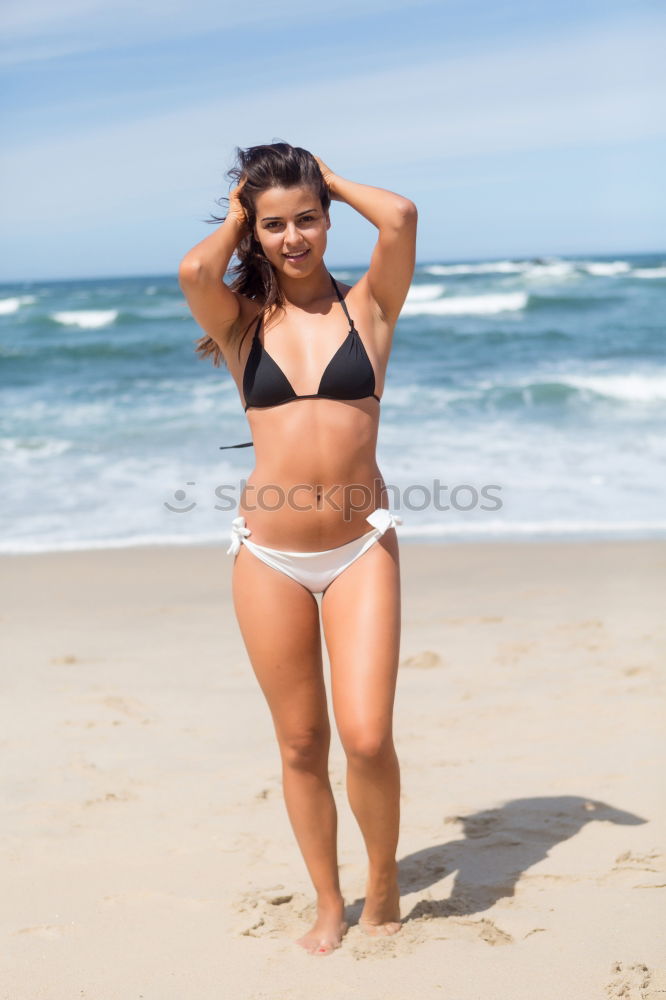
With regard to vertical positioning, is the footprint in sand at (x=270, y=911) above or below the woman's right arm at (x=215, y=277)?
below

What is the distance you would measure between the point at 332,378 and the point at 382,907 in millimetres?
1668

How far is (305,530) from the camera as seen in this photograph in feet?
10.3

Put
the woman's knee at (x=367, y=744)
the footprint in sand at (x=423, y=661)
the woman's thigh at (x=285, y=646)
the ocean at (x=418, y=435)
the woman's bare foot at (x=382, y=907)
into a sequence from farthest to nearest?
the ocean at (x=418, y=435)
the footprint in sand at (x=423, y=661)
the woman's bare foot at (x=382, y=907)
the woman's thigh at (x=285, y=646)
the woman's knee at (x=367, y=744)

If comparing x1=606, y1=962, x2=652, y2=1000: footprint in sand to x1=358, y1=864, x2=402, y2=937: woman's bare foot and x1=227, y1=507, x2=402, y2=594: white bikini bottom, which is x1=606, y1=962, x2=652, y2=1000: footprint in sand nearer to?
x1=358, y1=864, x2=402, y2=937: woman's bare foot

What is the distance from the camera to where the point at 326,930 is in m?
3.27

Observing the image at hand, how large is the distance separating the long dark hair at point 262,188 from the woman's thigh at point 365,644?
33.0 inches

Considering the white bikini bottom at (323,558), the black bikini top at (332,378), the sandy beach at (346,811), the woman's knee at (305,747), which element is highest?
the black bikini top at (332,378)

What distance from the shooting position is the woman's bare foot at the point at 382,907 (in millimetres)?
3256

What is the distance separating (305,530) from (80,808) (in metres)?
1.83

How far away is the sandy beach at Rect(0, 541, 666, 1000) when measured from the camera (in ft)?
10.4

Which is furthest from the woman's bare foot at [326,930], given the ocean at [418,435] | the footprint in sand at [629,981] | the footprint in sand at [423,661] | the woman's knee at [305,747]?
the ocean at [418,435]

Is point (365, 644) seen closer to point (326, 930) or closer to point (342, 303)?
point (326, 930)

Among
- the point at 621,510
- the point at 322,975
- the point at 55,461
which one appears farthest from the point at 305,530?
the point at 55,461

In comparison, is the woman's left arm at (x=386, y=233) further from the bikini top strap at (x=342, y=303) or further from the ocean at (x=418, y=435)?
the ocean at (x=418, y=435)
